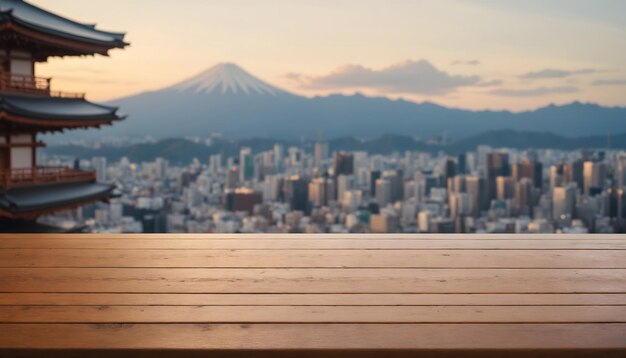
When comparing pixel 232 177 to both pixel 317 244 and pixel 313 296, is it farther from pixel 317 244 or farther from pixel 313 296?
pixel 313 296

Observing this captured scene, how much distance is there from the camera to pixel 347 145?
4022cm

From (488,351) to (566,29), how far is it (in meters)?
21.1

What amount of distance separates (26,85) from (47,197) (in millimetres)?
1527

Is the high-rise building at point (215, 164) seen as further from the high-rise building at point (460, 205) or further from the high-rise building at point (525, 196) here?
the high-rise building at point (525, 196)

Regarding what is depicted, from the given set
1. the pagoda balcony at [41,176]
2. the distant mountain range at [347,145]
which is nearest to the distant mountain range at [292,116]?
the distant mountain range at [347,145]

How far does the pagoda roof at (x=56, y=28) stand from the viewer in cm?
830

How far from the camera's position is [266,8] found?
22812 millimetres

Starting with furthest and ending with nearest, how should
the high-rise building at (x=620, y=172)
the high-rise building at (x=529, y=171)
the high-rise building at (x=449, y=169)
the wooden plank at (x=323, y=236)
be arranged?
the high-rise building at (x=449, y=169) → the high-rise building at (x=529, y=171) → the high-rise building at (x=620, y=172) → the wooden plank at (x=323, y=236)

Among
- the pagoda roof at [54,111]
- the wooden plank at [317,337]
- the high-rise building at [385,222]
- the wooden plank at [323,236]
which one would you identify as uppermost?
the pagoda roof at [54,111]

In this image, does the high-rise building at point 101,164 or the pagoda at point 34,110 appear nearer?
the pagoda at point 34,110

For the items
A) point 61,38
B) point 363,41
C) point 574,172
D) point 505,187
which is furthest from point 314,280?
point 363,41

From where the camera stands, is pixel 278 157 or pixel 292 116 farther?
pixel 292 116

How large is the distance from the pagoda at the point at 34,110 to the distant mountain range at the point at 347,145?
57.3ft

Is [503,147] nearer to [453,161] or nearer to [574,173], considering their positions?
[453,161]
